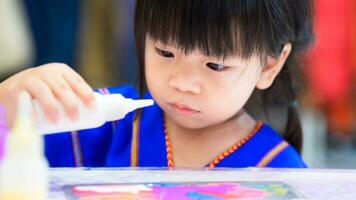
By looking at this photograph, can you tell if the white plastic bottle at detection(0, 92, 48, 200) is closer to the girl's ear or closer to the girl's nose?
the girl's nose

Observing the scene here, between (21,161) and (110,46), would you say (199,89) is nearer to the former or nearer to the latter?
(21,161)

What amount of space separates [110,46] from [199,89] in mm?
1419

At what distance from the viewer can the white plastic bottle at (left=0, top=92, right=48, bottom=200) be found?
0.54 meters

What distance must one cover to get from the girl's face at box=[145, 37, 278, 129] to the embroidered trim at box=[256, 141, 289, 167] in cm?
11

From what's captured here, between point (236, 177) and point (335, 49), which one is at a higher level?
point (236, 177)

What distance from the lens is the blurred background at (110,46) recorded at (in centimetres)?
185

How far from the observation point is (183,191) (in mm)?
704

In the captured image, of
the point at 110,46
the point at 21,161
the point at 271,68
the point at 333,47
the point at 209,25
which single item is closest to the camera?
the point at 21,161

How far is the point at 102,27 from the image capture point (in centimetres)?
226

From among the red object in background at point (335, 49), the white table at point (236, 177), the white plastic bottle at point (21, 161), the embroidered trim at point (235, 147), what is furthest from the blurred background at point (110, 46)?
the white plastic bottle at point (21, 161)

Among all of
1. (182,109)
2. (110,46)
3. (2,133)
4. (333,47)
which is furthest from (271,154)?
(110,46)

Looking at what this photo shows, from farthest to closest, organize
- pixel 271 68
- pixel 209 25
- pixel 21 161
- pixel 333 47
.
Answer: pixel 333 47 → pixel 271 68 → pixel 209 25 → pixel 21 161

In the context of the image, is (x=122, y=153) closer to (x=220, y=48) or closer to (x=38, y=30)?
(x=220, y=48)

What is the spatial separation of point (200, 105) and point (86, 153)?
0.70 feet
